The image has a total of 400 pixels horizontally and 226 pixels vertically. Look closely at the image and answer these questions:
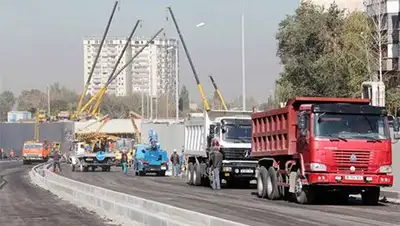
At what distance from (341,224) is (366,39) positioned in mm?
37269

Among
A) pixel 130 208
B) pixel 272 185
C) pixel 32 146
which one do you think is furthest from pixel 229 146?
pixel 32 146

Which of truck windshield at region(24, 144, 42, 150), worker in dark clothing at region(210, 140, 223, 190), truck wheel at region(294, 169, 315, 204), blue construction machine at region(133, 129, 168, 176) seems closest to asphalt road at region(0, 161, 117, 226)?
truck wheel at region(294, 169, 315, 204)

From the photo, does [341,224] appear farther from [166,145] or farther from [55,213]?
[166,145]

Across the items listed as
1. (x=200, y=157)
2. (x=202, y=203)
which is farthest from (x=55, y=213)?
(x=200, y=157)

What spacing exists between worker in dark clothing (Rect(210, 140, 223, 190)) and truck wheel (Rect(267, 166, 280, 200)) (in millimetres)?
5920

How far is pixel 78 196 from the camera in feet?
86.2

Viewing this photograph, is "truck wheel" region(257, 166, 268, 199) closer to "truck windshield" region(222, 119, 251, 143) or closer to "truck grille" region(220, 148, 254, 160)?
"truck grille" region(220, 148, 254, 160)

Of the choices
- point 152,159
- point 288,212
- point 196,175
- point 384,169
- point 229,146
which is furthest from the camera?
point 152,159

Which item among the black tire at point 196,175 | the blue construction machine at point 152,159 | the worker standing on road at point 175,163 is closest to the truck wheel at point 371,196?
the black tire at point 196,175

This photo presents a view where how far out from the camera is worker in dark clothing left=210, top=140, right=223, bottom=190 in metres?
31.3

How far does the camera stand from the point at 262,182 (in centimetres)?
2616

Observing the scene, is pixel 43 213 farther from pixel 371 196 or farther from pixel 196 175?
pixel 196 175

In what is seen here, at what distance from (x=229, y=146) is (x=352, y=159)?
11.0m

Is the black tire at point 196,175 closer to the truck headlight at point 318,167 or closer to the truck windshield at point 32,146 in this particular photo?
the truck headlight at point 318,167
